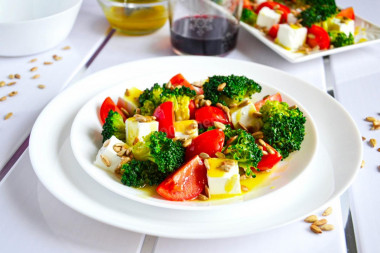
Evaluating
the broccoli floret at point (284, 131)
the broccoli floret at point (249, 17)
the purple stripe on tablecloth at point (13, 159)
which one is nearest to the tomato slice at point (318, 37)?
the broccoli floret at point (249, 17)

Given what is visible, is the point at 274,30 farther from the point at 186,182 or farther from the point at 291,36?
the point at 186,182

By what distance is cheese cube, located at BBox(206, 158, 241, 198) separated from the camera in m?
1.37

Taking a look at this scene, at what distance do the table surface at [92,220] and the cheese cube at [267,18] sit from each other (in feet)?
0.37

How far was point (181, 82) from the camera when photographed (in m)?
1.84

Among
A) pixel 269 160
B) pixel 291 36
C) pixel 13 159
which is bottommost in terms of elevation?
pixel 13 159

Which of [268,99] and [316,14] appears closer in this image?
[268,99]

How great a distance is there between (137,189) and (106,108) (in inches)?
17.3

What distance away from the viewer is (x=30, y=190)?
5.05ft

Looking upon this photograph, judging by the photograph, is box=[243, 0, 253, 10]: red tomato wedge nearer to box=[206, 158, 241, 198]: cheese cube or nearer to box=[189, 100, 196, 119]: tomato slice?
box=[189, 100, 196, 119]: tomato slice

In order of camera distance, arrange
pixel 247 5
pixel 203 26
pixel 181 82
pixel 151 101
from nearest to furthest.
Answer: pixel 151 101, pixel 181 82, pixel 203 26, pixel 247 5

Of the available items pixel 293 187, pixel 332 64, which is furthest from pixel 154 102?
pixel 332 64

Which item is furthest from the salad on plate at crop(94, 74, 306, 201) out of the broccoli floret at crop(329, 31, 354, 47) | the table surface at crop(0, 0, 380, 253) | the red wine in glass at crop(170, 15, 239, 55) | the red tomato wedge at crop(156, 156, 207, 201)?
the broccoli floret at crop(329, 31, 354, 47)

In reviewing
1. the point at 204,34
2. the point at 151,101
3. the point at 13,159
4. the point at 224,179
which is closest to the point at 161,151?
the point at 224,179

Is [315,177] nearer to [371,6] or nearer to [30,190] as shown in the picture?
[30,190]
